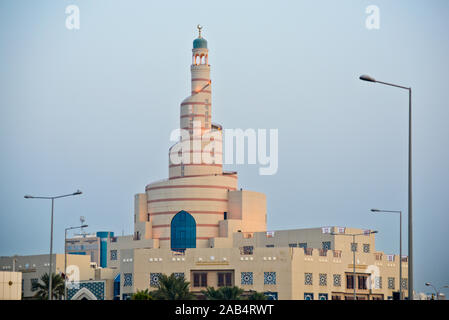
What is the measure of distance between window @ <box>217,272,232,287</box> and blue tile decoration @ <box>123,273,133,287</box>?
982 cm

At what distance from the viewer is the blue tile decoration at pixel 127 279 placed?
100375 millimetres

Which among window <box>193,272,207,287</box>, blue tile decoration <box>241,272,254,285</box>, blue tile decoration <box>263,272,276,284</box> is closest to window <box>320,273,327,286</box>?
blue tile decoration <box>263,272,276,284</box>

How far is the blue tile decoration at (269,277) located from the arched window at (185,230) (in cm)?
1195

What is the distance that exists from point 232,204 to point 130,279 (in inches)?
627

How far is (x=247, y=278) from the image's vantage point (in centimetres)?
9769

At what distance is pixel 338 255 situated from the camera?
102 m

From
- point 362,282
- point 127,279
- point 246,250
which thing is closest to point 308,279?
point 246,250

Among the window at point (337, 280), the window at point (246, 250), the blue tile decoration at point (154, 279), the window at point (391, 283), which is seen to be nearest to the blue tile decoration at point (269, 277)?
the window at point (246, 250)

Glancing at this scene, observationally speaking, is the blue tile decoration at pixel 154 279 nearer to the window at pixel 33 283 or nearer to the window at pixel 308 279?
the window at pixel 33 283

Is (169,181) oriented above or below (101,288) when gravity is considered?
above
